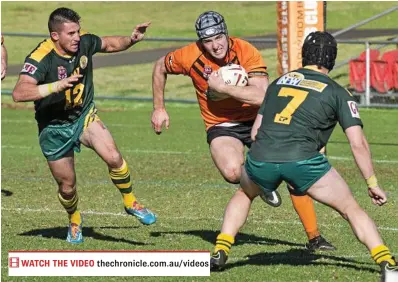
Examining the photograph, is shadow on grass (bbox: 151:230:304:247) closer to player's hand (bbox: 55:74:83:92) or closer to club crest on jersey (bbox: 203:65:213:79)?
club crest on jersey (bbox: 203:65:213:79)

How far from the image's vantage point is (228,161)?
34.3 ft

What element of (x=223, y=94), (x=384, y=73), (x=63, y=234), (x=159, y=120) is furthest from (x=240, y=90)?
(x=384, y=73)

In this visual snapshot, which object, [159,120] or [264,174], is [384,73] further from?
[264,174]

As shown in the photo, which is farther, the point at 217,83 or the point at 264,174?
the point at 217,83

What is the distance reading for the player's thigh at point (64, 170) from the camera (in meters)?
10.9

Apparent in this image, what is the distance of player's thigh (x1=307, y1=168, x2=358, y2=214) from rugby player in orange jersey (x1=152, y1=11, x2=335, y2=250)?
143 cm

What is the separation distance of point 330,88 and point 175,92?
19.9m

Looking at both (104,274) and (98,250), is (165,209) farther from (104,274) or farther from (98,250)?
(104,274)

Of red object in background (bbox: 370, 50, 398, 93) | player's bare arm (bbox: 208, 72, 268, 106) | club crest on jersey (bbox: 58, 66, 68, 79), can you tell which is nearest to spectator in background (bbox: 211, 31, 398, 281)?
player's bare arm (bbox: 208, 72, 268, 106)

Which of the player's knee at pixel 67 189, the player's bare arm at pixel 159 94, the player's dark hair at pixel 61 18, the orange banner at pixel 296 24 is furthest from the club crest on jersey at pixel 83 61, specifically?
the orange banner at pixel 296 24

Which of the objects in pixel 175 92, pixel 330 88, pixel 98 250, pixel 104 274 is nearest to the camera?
pixel 330 88

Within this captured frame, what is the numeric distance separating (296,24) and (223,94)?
24.5 feet

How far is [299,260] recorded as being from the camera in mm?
9867

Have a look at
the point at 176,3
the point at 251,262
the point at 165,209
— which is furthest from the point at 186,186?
the point at 176,3
